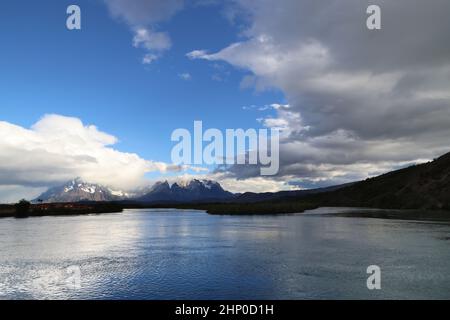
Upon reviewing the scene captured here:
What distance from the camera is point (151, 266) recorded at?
5041cm

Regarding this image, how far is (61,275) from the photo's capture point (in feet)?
149

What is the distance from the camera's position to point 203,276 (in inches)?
1748

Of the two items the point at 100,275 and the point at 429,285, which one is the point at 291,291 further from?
the point at 100,275

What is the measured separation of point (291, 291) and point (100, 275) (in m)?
21.0
